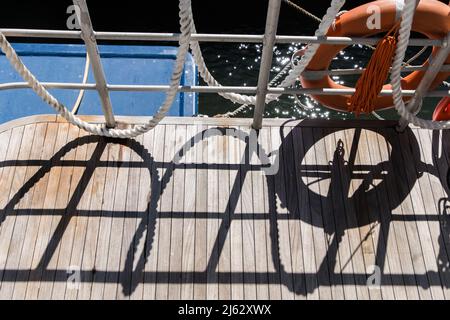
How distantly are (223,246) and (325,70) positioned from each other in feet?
3.60

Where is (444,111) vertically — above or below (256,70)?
below

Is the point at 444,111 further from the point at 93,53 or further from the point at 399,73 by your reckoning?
the point at 93,53

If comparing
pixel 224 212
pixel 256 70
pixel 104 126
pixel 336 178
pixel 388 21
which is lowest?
pixel 224 212

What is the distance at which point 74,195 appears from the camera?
2.75 meters

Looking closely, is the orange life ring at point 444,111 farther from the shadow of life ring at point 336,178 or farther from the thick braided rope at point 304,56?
the thick braided rope at point 304,56

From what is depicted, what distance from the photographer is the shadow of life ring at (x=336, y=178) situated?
2748 millimetres

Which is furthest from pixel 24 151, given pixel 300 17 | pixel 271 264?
pixel 300 17

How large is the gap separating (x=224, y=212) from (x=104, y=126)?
2.82 ft

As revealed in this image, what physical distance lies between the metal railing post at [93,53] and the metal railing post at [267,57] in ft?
2.60

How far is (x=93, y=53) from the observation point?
2.48 meters

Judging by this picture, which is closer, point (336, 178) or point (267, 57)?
point (267, 57)

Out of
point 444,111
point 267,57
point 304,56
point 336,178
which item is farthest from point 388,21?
point 336,178

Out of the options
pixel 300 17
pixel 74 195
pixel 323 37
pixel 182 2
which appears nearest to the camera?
pixel 182 2
